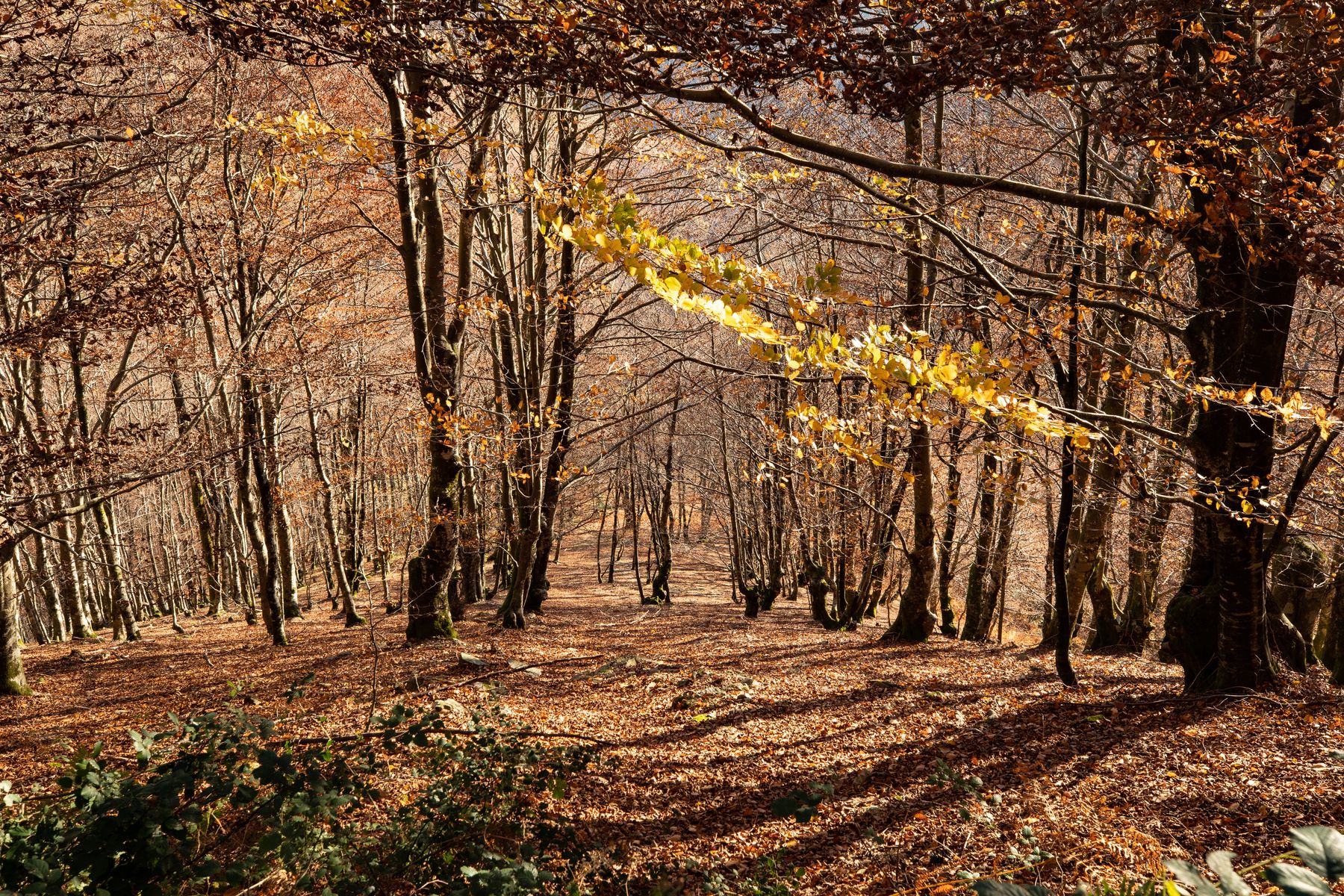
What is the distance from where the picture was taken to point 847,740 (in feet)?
19.7

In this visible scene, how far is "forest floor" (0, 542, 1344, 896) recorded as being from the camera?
4.00 meters

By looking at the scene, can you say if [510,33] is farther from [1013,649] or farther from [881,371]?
[1013,649]

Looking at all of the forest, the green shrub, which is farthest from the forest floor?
the green shrub

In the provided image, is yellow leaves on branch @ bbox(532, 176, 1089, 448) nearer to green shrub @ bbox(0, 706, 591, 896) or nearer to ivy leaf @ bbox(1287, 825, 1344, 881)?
ivy leaf @ bbox(1287, 825, 1344, 881)

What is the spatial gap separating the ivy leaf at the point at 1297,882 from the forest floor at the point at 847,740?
2.77 m

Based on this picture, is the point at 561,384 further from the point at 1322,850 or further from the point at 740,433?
the point at 1322,850

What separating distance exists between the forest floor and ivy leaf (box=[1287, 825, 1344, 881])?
270 centimetres

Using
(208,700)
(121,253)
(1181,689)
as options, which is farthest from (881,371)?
(121,253)

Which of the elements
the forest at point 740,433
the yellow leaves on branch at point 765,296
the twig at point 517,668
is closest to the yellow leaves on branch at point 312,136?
the forest at point 740,433

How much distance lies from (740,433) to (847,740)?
8.99 metres

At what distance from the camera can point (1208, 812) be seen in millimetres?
4059

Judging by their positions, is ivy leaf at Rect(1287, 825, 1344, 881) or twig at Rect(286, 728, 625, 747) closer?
ivy leaf at Rect(1287, 825, 1344, 881)

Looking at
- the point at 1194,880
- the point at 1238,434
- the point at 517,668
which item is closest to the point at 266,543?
the point at 517,668

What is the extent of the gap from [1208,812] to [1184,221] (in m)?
3.25
